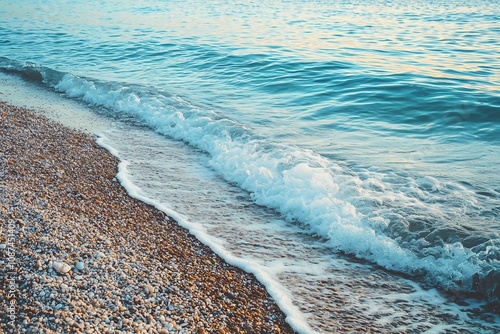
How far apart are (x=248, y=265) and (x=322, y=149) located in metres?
3.95

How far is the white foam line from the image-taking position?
4109 millimetres

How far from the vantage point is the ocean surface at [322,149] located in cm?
476

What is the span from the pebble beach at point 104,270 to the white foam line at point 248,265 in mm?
73

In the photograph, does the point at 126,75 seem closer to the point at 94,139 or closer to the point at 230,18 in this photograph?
the point at 94,139

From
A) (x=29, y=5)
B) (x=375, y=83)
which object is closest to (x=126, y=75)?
(x=375, y=83)

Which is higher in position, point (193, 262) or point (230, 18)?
point (230, 18)

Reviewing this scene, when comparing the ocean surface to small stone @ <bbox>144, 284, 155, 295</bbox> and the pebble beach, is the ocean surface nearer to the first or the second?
the pebble beach

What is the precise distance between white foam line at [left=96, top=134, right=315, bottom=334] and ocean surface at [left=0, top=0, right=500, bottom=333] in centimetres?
2

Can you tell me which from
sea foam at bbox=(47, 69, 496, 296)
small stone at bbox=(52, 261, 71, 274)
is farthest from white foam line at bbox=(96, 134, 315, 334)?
small stone at bbox=(52, 261, 71, 274)

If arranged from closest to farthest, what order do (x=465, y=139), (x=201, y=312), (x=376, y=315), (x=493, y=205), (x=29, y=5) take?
(x=201, y=312) < (x=376, y=315) < (x=493, y=205) < (x=465, y=139) < (x=29, y=5)

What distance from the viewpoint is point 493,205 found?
607 centimetres

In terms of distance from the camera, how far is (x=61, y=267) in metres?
3.84

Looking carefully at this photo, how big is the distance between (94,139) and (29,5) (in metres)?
32.8

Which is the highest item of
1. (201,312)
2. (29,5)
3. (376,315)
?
(29,5)
